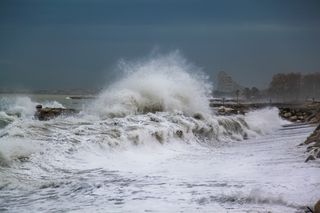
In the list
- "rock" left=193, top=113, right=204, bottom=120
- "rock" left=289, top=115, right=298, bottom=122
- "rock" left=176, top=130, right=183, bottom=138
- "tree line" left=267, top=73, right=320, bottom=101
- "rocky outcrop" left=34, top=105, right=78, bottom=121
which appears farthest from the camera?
"tree line" left=267, top=73, right=320, bottom=101

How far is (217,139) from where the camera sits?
18047mm

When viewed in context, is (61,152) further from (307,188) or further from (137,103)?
(137,103)

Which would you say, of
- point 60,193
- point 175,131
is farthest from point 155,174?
point 175,131

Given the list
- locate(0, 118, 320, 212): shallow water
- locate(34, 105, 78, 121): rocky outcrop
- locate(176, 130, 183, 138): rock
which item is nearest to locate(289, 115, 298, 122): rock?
locate(34, 105, 78, 121): rocky outcrop

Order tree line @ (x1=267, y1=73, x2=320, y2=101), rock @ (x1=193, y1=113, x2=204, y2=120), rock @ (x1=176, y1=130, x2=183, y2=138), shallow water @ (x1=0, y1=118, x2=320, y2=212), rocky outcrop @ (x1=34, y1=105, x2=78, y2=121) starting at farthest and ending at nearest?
tree line @ (x1=267, y1=73, x2=320, y2=101) < rock @ (x1=193, y1=113, x2=204, y2=120) < rocky outcrop @ (x1=34, y1=105, x2=78, y2=121) < rock @ (x1=176, y1=130, x2=183, y2=138) < shallow water @ (x1=0, y1=118, x2=320, y2=212)

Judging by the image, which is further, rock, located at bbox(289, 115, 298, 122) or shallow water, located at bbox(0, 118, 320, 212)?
rock, located at bbox(289, 115, 298, 122)

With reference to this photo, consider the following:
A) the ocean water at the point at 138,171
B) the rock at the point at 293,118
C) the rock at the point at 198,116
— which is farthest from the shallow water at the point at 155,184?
the rock at the point at 293,118

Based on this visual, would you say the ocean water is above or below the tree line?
below

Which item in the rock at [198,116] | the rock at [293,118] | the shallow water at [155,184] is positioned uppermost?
the rock at [198,116]

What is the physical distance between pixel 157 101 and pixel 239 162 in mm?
11525

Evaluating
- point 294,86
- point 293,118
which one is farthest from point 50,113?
point 294,86

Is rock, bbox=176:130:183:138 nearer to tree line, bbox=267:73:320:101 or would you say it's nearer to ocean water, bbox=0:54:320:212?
ocean water, bbox=0:54:320:212

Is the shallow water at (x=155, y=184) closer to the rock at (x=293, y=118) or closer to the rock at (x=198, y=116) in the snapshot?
the rock at (x=198, y=116)

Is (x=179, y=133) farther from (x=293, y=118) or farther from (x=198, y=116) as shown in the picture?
(x=293, y=118)
